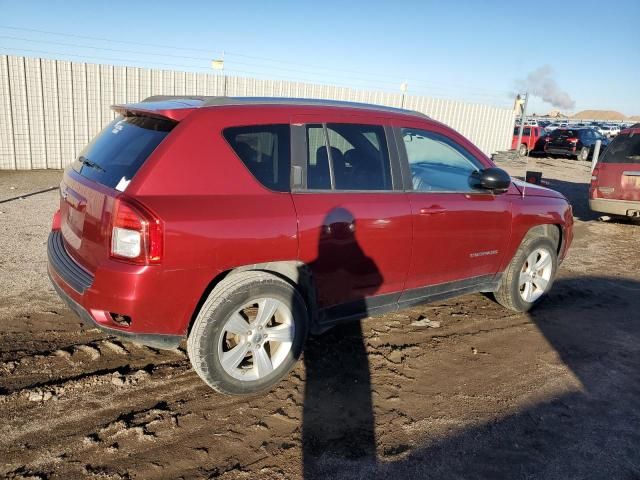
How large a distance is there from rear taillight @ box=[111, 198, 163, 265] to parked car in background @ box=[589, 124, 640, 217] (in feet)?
29.0

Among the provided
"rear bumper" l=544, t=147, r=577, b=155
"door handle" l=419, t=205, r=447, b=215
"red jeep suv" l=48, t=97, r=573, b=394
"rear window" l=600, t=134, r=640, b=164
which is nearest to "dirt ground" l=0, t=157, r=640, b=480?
"red jeep suv" l=48, t=97, r=573, b=394

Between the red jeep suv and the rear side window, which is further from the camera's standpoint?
the rear side window

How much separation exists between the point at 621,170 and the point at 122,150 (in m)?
8.85

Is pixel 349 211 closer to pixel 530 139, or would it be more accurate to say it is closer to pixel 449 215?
pixel 449 215

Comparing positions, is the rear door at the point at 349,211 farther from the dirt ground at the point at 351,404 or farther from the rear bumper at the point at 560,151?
the rear bumper at the point at 560,151

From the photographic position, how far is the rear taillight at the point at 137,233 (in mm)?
2773

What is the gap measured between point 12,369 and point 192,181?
6.05ft

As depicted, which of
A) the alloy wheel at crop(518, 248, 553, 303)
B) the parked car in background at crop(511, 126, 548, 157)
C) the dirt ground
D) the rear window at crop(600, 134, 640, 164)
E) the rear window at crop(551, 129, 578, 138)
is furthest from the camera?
the rear window at crop(551, 129, 578, 138)

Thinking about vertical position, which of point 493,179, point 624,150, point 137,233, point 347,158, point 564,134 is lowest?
point 137,233

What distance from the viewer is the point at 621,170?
9070mm

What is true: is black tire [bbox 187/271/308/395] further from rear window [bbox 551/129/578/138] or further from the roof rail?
rear window [bbox 551/129/578/138]

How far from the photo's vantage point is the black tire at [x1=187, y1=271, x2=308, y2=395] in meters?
3.02

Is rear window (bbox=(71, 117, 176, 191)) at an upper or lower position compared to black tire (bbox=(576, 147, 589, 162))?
upper

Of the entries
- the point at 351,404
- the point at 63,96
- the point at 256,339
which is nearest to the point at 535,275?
the point at 351,404
